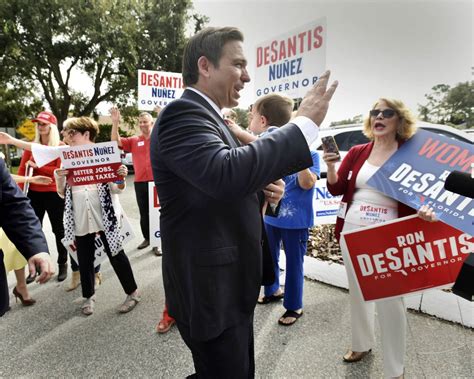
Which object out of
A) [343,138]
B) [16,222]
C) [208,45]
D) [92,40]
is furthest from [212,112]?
[92,40]

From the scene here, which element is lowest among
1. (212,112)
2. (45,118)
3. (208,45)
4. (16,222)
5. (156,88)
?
(16,222)

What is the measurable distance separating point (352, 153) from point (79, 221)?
2530 millimetres

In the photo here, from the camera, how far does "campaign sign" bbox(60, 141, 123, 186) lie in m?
3.01

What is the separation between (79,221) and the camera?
10.2ft

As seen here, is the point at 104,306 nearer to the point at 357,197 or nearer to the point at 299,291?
the point at 299,291

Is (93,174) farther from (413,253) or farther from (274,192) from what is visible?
(413,253)

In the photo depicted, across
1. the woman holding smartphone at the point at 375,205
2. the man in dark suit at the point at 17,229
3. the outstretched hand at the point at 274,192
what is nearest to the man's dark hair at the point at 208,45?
the outstretched hand at the point at 274,192

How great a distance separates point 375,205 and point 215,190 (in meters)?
1.57

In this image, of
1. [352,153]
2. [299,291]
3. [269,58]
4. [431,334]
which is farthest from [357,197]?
[269,58]

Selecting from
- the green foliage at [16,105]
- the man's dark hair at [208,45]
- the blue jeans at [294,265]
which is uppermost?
the green foliage at [16,105]

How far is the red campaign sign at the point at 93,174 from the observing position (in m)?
3.04

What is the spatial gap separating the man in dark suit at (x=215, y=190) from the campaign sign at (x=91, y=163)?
2.00 meters

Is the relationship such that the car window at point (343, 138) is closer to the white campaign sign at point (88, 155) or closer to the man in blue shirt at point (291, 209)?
the man in blue shirt at point (291, 209)

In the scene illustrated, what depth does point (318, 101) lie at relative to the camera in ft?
3.57
